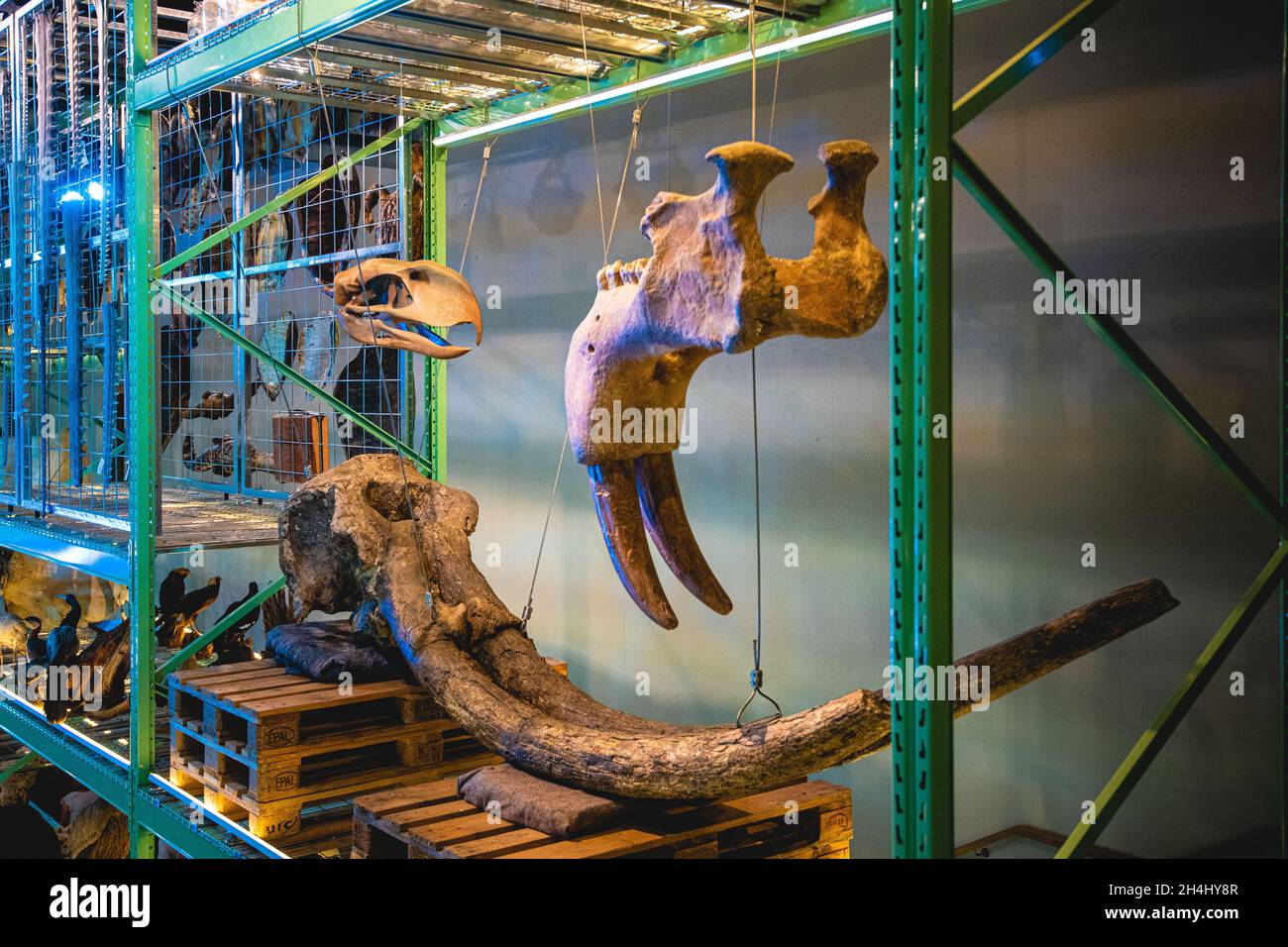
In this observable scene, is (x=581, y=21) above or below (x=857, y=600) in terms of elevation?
above

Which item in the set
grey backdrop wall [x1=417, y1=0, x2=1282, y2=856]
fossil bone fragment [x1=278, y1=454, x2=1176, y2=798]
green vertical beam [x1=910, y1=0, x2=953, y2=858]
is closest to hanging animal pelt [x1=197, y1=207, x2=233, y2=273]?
grey backdrop wall [x1=417, y1=0, x2=1282, y2=856]

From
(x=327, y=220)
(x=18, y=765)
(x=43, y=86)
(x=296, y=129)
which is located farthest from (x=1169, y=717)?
(x=18, y=765)

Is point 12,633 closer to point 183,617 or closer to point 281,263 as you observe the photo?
point 183,617

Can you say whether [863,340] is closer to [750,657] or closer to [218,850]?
[750,657]

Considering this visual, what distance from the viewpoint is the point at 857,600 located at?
212 inches

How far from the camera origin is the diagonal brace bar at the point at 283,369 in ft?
17.7

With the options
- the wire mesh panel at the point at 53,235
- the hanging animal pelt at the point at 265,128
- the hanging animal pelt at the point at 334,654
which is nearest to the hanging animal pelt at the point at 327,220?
the hanging animal pelt at the point at 265,128

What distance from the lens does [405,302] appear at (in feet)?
15.0

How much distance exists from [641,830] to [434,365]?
341 cm

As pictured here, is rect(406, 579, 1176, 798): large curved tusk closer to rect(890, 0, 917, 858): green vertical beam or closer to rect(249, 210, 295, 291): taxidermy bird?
rect(890, 0, 917, 858): green vertical beam

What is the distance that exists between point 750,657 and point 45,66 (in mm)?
5466

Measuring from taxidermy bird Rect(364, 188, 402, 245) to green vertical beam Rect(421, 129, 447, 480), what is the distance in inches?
15.5
